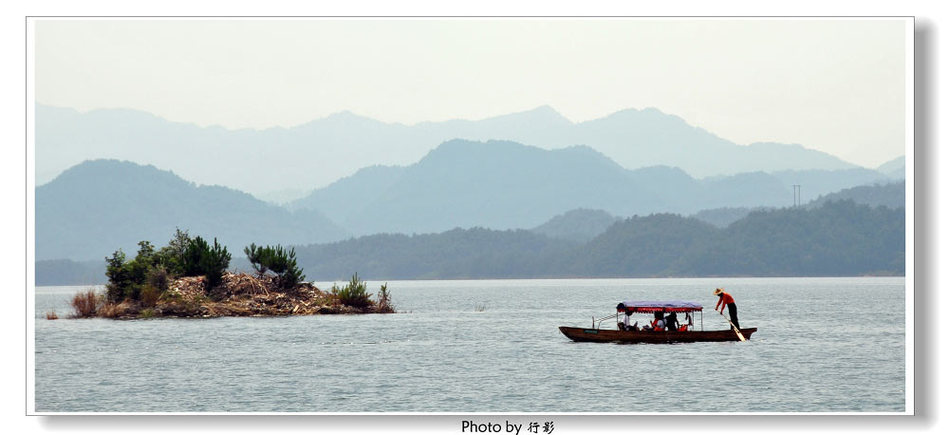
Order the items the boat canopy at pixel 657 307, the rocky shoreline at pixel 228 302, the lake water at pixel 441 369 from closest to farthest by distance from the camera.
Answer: the lake water at pixel 441 369 → the boat canopy at pixel 657 307 → the rocky shoreline at pixel 228 302

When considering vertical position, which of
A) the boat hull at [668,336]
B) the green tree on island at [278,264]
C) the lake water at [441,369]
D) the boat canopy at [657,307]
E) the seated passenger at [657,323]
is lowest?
the lake water at [441,369]

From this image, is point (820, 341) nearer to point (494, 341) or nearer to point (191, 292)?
point (494, 341)

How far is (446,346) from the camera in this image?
6094 cm

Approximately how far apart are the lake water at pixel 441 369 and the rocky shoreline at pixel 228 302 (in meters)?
2.16

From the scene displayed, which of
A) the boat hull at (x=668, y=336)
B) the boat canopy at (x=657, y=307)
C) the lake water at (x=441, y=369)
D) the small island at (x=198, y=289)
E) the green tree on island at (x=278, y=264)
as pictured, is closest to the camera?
the lake water at (x=441, y=369)

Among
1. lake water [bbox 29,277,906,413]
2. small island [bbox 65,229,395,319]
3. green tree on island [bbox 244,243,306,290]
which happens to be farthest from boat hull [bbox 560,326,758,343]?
green tree on island [bbox 244,243,306,290]

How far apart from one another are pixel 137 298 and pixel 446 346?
2953 centimetres

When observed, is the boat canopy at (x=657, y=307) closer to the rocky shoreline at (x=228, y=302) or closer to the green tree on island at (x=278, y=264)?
the green tree on island at (x=278, y=264)

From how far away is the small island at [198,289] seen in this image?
256 ft

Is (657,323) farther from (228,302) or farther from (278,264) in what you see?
(228,302)

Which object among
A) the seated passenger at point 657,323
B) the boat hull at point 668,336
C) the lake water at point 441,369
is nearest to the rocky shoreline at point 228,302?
the lake water at point 441,369

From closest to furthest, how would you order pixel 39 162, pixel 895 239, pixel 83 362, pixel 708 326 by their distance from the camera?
pixel 39 162 → pixel 83 362 → pixel 708 326 → pixel 895 239

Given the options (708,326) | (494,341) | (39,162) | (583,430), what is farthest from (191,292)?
(583,430)

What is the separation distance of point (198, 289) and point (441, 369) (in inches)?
1416
